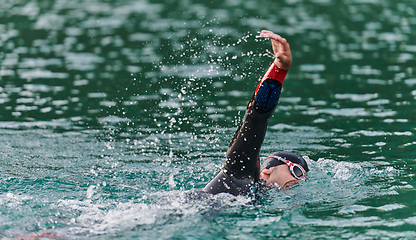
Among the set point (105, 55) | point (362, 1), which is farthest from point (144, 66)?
point (362, 1)

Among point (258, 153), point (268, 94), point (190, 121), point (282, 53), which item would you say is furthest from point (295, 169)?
point (190, 121)

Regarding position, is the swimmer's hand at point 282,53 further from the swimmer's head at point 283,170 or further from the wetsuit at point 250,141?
the swimmer's head at point 283,170

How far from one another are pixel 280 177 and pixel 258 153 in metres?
0.96

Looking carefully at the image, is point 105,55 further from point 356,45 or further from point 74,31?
point 356,45

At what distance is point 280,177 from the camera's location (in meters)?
7.62

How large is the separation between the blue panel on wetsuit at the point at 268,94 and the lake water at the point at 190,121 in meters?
1.50

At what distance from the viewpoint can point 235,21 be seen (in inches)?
841

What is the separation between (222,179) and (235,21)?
15.2 m

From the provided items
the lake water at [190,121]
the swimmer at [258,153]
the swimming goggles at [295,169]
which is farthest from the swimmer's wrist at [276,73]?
the lake water at [190,121]

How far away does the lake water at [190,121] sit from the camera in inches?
269

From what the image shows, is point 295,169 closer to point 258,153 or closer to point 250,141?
point 258,153

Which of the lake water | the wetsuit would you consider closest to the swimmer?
the wetsuit

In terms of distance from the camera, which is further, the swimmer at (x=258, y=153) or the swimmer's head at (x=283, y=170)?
the swimmer's head at (x=283, y=170)

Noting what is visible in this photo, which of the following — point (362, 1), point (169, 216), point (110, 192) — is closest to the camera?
point (169, 216)
